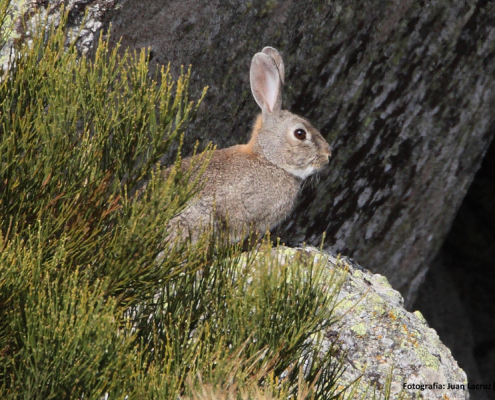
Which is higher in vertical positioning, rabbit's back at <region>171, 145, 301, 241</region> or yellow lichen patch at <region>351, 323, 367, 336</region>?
rabbit's back at <region>171, 145, 301, 241</region>

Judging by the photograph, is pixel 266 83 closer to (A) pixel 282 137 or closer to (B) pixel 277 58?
(B) pixel 277 58

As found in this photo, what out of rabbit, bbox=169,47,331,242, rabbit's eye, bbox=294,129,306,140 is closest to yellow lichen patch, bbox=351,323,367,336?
rabbit, bbox=169,47,331,242

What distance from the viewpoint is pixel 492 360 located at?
9.60 meters

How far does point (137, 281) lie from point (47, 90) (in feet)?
3.86

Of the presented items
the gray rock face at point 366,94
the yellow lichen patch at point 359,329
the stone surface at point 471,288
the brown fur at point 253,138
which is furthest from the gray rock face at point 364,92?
the yellow lichen patch at point 359,329

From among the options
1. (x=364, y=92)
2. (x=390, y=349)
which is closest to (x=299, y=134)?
(x=364, y=92)

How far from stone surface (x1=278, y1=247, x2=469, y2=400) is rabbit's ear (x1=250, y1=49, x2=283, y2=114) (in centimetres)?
144

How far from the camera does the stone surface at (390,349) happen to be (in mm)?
4805

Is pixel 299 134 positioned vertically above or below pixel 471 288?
above

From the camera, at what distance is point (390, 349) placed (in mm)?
4988

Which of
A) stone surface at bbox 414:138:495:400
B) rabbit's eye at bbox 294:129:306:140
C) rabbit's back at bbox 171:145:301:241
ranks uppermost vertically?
rabbit's eye at bbox 294:129:306:140

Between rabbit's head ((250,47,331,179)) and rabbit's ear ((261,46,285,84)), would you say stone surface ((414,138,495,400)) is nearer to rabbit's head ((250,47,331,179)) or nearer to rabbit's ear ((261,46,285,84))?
rabbit's head ((250,47,331,179))

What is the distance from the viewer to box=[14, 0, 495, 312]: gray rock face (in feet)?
19.5

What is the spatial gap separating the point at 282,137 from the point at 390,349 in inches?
83.1
